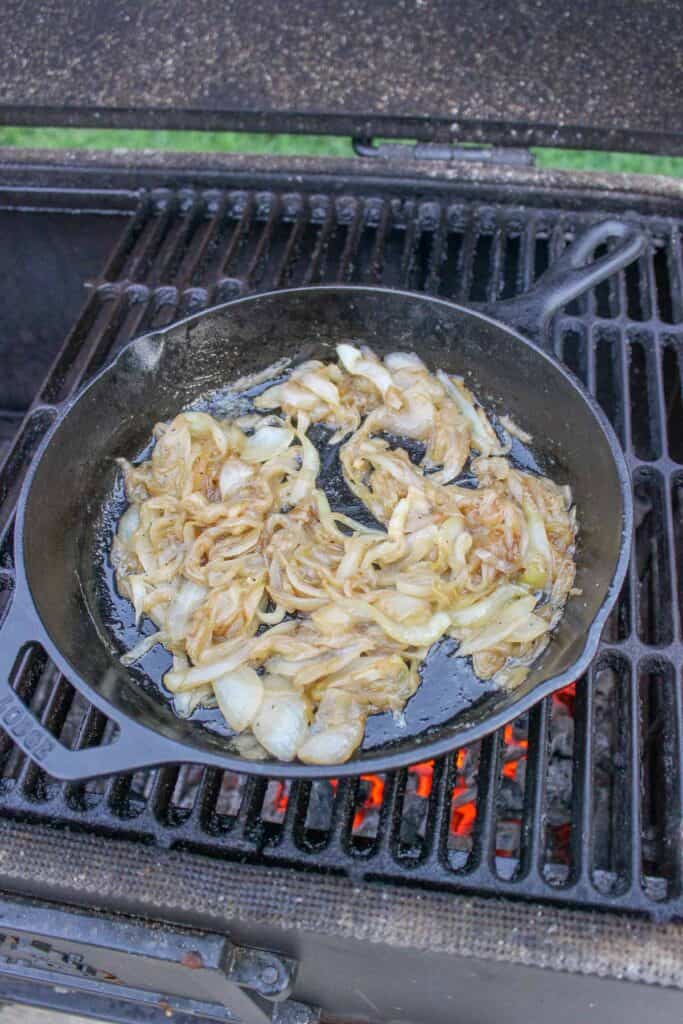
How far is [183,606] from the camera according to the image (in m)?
2.41

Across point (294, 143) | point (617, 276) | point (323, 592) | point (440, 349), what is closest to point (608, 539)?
point (323, 592)

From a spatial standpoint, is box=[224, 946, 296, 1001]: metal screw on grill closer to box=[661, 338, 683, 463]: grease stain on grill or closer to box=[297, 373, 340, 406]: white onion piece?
box=[297, 373, 340, 406]: white onion piece

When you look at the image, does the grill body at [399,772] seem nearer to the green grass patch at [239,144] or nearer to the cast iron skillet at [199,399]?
the cast iron skillet at [199,399]

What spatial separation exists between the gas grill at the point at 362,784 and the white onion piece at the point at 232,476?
685 millimetres

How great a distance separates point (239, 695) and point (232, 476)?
798mm

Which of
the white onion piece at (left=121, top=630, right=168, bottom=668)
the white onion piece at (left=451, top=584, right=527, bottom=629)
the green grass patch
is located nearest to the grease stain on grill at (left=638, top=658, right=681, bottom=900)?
the white onion piece at (left=451, top=584, right=527, bottom=629)

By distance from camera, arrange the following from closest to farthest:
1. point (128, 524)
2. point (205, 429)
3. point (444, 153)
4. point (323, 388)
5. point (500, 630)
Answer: point (500, 630)
point (128, 524)
point (205, 429)
point (323, 388)
point (444, 153)

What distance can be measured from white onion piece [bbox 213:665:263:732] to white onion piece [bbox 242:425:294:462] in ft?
2.65

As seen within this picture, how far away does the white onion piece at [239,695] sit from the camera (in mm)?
2115

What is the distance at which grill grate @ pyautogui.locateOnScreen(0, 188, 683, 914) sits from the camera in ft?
7.07

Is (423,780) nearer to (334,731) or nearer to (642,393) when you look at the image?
(334,731)

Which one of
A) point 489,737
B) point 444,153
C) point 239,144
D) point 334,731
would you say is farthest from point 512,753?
point 239,144

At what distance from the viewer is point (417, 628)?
7.54ft

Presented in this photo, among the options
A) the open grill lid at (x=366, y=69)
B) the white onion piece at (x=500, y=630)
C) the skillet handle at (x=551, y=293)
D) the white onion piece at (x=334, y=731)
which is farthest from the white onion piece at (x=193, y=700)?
the open grill lid at (x=366, y=69)
